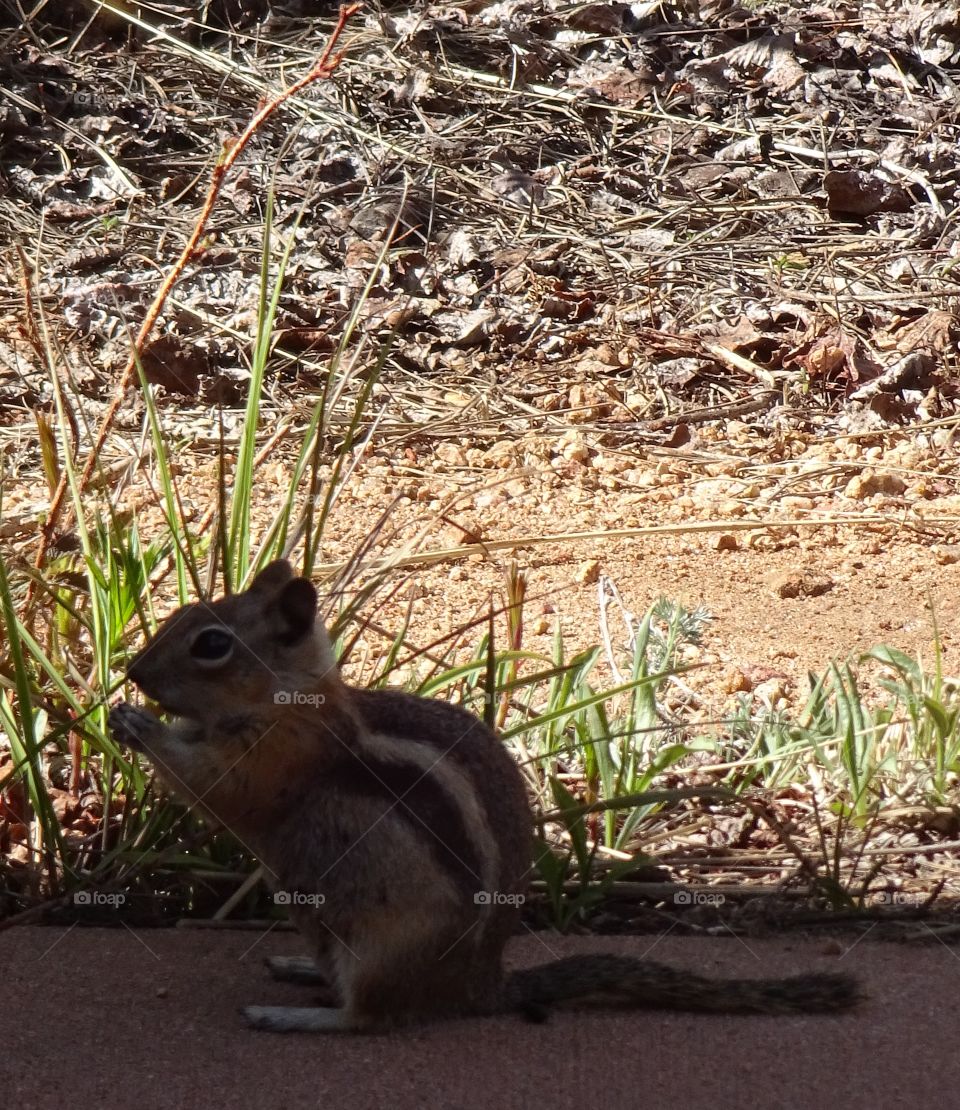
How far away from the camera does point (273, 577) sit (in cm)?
306

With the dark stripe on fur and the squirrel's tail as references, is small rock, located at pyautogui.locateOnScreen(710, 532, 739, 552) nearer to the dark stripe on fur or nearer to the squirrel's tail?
the squirrel's tail

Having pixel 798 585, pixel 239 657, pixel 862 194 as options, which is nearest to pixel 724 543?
pixel 798 585

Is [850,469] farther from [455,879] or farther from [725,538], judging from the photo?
[455,879]

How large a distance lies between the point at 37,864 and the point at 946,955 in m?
2.11

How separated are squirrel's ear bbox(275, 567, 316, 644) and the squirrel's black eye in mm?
120

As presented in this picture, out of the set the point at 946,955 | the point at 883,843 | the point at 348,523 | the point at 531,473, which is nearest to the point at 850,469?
the point at 531,473

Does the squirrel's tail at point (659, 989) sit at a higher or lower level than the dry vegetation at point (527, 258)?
lower

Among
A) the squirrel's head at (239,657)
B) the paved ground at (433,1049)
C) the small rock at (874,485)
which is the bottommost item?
the paved ground at (433,1049)

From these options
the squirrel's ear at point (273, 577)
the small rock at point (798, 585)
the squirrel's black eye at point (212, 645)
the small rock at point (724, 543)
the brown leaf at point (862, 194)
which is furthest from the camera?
the brown leaf at point (862, 194)

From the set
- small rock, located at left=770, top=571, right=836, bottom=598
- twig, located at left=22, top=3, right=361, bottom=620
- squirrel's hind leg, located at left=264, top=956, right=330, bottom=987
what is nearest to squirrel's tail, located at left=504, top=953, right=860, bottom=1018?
squirrel's hind leg, located at left=264, top=956, right=330, bottom=987

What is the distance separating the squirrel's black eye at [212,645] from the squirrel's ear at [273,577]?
0.46 ft

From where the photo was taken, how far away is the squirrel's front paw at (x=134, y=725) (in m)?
2.96

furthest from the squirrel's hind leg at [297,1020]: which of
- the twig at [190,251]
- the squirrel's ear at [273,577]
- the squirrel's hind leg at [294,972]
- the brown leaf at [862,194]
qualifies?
the brown leaf at [862,194]

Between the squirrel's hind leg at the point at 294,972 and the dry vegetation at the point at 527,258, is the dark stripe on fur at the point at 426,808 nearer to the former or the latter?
the squirrel's hind leg at the point at 294,972
